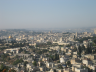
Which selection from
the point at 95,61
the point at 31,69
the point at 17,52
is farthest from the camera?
the point at 17,52

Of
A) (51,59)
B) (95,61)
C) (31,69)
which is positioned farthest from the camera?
(51,59)

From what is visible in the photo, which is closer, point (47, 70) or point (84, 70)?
point (84, 70)

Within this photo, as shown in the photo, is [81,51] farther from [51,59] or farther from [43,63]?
[43,63]

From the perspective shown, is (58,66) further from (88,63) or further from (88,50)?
(88,50)

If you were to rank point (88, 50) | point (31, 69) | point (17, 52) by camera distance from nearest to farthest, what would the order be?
1. point (31, 69)
2. point (88, 50)
3. point (17, 52)

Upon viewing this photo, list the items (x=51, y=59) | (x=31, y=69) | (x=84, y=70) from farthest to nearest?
1. (x=51, y=59)
2. (x=31, y=69)
3. (x=84, y=70)

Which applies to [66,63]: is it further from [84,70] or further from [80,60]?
[84,70]

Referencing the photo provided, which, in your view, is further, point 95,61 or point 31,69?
point 95,61

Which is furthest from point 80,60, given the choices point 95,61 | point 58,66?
point 58,66

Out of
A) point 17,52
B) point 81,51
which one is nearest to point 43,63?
point 81,51
